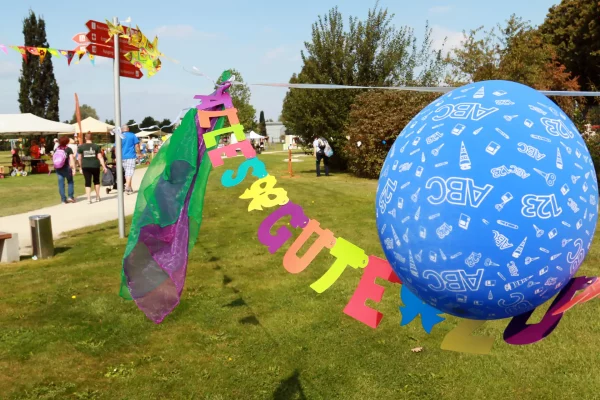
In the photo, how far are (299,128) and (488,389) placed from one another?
22.2 meters

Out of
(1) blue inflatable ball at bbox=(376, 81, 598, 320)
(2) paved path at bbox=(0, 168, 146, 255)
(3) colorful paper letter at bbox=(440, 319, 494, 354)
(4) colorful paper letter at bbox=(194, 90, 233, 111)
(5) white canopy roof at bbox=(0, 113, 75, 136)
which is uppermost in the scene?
(4) colorful paper letter at bbox=(194, 90, 233, 111)

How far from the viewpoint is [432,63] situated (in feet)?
80.3

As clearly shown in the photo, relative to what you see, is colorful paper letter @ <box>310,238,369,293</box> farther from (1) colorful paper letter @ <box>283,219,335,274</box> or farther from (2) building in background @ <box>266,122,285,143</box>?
(2) building in background @ <box>266,122,285,143</box>

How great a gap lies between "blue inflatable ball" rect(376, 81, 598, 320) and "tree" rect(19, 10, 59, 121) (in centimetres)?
5606

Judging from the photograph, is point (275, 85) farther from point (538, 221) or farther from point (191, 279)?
point (191, 279)

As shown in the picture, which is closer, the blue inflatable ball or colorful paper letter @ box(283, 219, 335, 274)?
the blue inflatable ball

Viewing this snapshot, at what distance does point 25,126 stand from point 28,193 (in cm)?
1101

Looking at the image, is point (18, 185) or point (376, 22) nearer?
point (18, 185)

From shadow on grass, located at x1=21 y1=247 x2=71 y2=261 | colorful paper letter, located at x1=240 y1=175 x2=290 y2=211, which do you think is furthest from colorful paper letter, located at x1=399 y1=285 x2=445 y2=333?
shadow on grass, located at x1=21 y1=247 x2=71 y2=261

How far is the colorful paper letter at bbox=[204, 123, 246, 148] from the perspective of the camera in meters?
3.27

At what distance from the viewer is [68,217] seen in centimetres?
1297

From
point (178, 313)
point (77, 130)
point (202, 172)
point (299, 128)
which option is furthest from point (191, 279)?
point (77, 130)

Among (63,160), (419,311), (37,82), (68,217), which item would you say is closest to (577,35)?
(63,160)

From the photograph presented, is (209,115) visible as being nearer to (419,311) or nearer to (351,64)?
(419,311)
